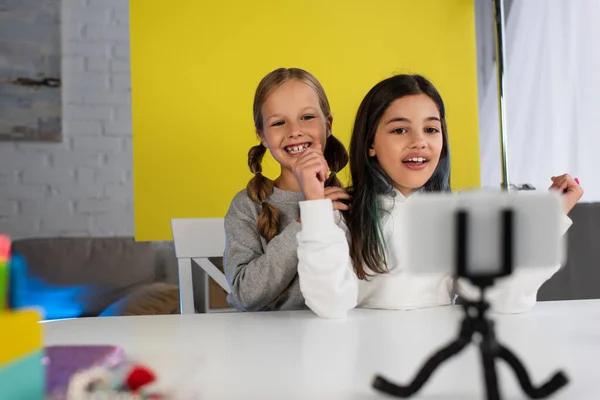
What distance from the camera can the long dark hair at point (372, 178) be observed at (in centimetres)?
109

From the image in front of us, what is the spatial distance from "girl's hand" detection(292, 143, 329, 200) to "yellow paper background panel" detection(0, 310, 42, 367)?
68 cm

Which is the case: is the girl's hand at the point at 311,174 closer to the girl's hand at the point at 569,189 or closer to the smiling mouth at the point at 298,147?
the smiling mouth at the point at 298,147

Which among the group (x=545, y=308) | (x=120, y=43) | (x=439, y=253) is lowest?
(x=545, y=308)

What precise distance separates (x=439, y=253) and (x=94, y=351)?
292mm

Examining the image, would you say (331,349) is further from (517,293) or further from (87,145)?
(87,145)

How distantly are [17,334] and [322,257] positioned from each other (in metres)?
0.62

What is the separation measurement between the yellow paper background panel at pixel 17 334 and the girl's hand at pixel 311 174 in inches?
26.7

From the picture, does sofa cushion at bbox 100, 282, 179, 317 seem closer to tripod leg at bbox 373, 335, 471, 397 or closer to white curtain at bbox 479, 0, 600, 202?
white curtain at bbox 479, 0, 600, 202

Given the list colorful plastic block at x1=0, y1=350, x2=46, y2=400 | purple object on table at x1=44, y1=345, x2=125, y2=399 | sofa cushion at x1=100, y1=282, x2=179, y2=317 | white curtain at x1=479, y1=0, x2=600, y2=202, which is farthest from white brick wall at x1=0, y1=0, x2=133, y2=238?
colorful plastic block at x1=0, y1=350, x2=46, y2=400

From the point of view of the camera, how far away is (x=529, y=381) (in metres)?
0.42

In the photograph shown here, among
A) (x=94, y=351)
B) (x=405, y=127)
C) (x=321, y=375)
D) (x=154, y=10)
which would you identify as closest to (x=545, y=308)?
(x=405, y=127)

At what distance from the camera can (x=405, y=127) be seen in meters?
1.12

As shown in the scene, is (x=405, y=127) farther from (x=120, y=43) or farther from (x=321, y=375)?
(x=120, y=43)

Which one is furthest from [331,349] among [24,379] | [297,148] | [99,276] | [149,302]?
[99,276]
